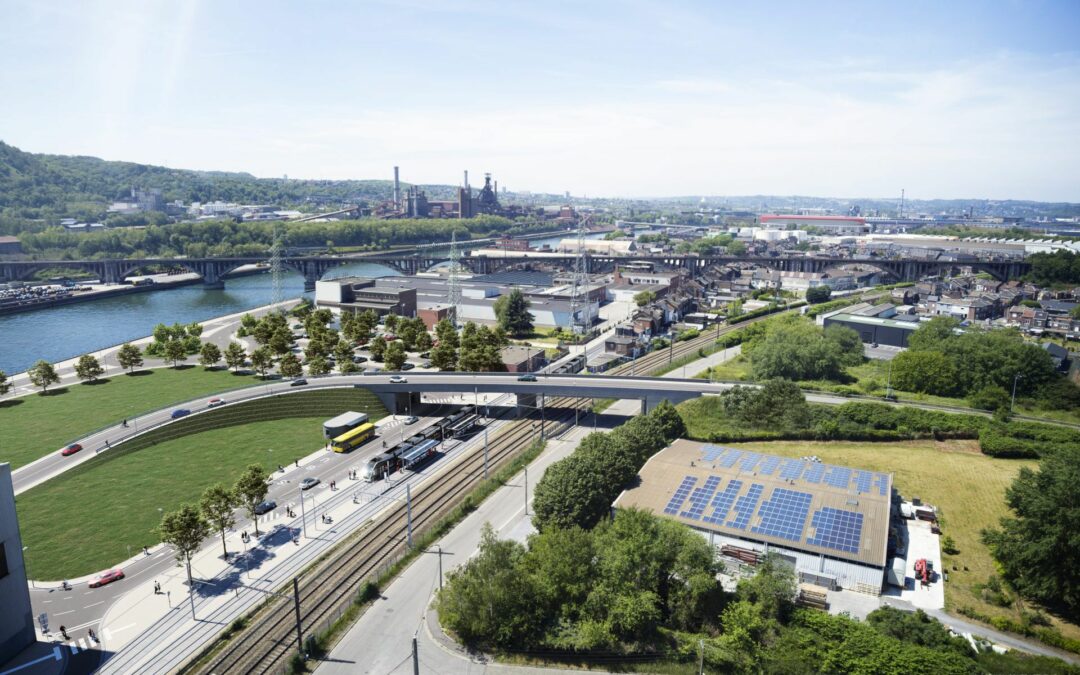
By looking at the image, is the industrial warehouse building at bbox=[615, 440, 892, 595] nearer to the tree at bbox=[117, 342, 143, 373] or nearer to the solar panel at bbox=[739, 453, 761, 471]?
the solar panel at bbox=[739, 453, 761, 471]

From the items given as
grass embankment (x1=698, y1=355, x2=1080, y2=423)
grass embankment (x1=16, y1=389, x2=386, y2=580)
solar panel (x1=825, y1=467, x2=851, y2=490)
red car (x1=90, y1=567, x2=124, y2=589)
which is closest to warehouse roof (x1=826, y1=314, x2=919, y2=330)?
grass embankment (x1=698, y1=355, x2=1080, y2=423)

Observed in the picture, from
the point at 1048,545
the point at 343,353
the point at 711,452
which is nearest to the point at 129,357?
the point at 343,353

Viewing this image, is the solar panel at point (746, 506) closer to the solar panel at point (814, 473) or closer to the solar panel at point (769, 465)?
the solar panel at point (769, 465)

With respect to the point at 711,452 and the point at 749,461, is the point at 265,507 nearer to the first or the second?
the point at 711,452

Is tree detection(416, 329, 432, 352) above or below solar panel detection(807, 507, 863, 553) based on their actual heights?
above

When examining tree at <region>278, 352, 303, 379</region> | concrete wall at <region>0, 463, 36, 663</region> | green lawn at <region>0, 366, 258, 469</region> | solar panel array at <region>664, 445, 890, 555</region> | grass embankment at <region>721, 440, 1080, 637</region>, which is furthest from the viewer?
tree at <region>278, 352, 303, 379</region>
